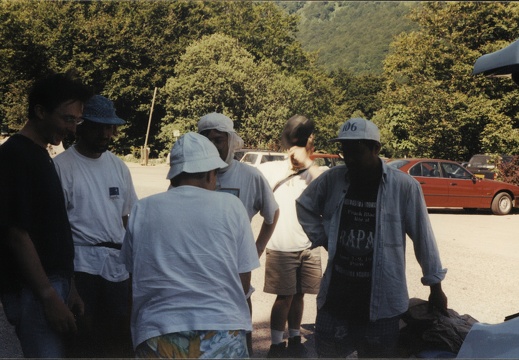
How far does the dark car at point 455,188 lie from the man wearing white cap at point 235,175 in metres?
13.8

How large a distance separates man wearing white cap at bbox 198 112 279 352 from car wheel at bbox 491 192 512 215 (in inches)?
619

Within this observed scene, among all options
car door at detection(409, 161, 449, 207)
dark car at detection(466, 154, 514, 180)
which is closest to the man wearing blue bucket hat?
car door at detection(409, 161, 449, 207)

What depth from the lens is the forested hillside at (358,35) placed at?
131 metres

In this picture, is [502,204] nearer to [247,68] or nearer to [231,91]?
[231,91]

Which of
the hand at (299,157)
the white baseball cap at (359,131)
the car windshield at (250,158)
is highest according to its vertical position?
the white baseball cap at (359,131)

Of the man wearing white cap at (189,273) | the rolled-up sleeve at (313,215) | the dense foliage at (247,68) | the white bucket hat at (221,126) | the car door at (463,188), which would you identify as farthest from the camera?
the dense foliage at (247,68)

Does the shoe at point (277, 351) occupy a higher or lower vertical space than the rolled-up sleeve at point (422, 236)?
lower

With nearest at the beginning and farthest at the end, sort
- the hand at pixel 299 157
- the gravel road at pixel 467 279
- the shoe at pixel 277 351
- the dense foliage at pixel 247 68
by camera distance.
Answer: the shoe at pixel 277 351 → the hand at pixel 299 157 → the gravel road at pixel 467 279 → the dense foliage at pixel 247 68

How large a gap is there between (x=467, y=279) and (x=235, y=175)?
5777 mm

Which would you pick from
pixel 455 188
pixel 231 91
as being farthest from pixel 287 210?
pixel 231 91

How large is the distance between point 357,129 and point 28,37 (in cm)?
5406

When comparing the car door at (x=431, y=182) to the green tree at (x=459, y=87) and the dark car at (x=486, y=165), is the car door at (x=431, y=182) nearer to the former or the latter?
the dark car at (x=486, y=165)

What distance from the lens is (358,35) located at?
15000cm

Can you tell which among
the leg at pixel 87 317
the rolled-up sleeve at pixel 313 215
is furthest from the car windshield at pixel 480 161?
the leg at pixel 87 317
